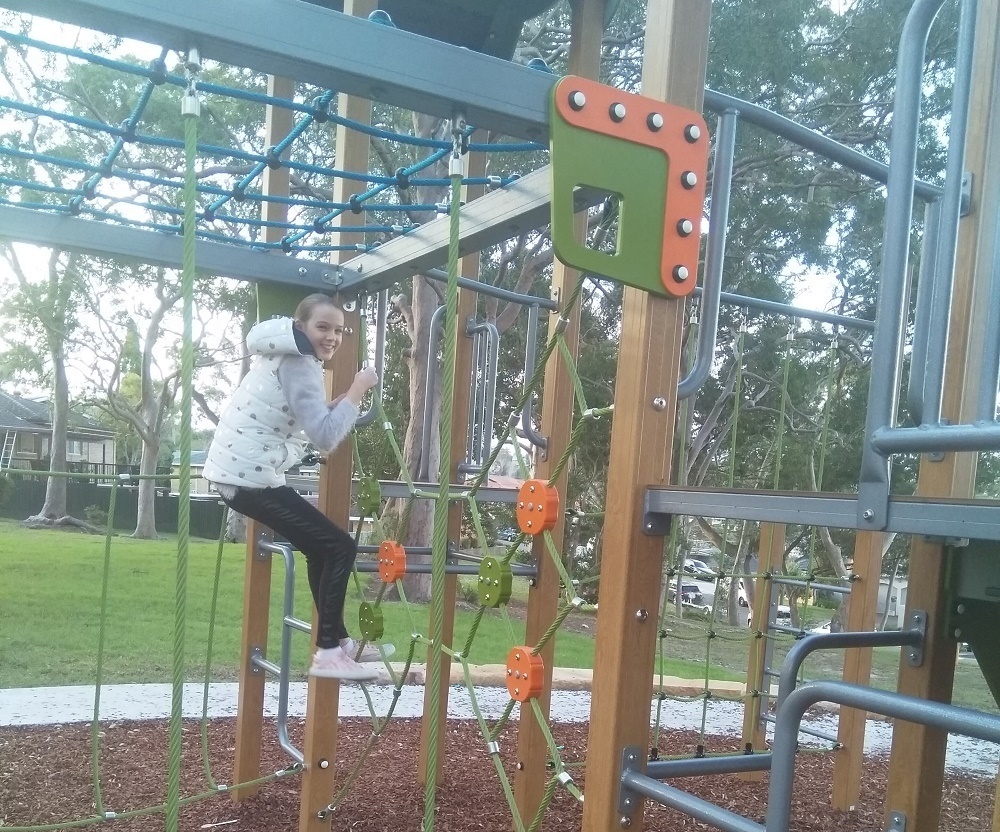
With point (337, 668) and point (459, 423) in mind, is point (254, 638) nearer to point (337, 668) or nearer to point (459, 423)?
point (337, 668)

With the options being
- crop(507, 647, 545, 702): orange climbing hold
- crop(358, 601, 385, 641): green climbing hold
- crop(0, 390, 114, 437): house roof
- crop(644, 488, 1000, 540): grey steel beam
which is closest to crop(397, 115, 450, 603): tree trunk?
crop(358, 601, 385, 641): green climbing hold

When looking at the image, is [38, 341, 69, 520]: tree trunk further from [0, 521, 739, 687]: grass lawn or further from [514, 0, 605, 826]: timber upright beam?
[514, 0, 605, 826]: timber upright beam

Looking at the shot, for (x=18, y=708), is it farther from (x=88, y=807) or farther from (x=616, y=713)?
(x=616, y=713)

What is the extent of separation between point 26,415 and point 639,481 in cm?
3111

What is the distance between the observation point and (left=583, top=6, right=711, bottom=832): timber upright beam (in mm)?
1622

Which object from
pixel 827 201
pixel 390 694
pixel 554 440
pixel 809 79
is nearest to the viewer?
pixel 554 440

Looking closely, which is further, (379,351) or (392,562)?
(379,351)

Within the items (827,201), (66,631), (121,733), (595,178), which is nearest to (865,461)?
(595,178)

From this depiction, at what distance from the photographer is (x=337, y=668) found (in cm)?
256

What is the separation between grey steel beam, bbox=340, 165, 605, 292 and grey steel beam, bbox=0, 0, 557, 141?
211 mm

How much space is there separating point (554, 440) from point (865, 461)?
77.3 inches

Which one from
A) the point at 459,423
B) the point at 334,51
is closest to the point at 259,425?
the point at 459,423

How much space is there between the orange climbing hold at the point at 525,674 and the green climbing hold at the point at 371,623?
124 centimetres

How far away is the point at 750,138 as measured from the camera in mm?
10320
